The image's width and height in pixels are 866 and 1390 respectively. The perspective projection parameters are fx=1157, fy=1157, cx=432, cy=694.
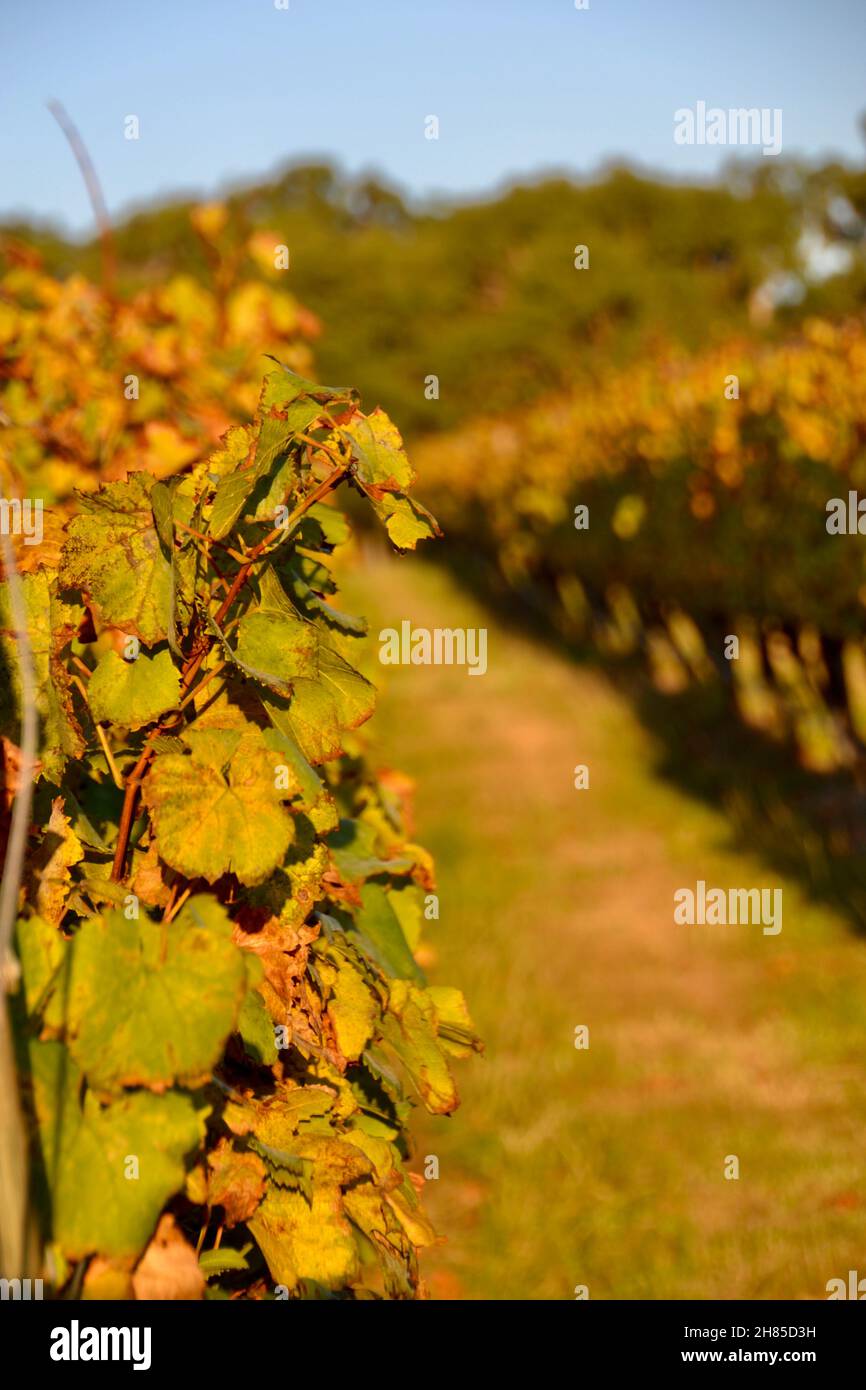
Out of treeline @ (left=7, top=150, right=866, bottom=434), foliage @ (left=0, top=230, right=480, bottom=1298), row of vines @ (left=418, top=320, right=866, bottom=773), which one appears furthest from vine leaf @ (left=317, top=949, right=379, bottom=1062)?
treeline @ (left=7, top=150, right=866, bottom=434)

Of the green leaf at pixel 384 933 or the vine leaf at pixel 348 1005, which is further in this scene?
the green leaf at pixel 384 933

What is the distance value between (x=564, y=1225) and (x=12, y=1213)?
318cm

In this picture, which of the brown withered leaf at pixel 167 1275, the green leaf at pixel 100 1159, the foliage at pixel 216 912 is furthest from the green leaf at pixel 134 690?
the brown withered leaf at pixel 167 1275

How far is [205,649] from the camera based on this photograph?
1159 millimetres

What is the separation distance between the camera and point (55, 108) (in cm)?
243

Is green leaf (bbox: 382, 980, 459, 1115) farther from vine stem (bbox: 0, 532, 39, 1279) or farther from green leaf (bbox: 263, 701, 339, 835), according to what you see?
vine stem (bbox: 0, 532, 39, 1279)

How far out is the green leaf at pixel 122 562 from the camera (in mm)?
1124

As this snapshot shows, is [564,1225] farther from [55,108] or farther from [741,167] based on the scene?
[741,167]

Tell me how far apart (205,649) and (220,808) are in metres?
0.18

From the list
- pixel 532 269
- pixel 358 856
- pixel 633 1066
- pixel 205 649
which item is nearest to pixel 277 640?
pixel 205 649

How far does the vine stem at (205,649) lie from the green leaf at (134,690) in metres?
0.03

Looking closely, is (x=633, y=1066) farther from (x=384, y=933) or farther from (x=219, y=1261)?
(x=219, y=1261)

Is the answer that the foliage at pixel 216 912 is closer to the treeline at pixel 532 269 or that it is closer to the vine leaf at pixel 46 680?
the vine leaf at pixel 46 680

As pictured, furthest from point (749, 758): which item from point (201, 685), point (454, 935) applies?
point (201, 685)
